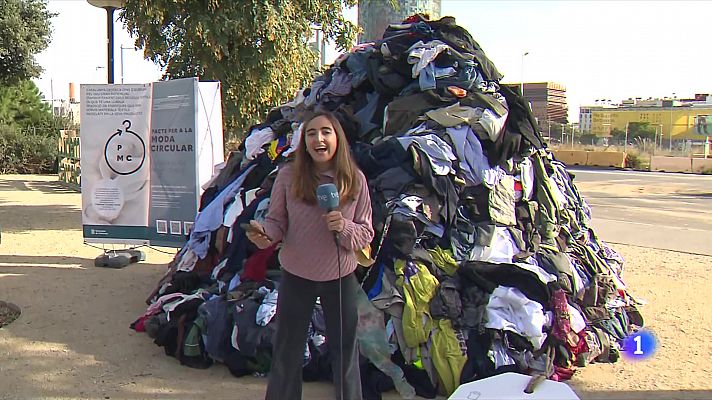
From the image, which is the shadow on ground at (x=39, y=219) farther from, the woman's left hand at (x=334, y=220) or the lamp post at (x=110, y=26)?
the woman's left hand at (x=334, y=220)

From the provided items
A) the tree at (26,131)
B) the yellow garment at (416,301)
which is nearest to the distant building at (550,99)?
the tree at (26,131)

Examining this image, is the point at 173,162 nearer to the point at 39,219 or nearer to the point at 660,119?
the point at 39,219

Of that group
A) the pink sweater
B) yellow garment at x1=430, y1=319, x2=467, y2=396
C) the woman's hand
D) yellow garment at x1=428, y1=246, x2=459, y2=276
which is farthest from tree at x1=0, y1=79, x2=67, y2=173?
the woman's hand

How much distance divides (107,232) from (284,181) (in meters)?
5.29

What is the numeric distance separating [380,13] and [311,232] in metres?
9.67

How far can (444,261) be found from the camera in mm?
5074

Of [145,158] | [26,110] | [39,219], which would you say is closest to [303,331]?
[145,158]

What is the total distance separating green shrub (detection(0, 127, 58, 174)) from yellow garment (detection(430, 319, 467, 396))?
85.2 feet

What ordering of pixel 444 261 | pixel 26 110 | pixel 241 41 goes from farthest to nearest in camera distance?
pixel 26 110
pixel 241 41
pixel 444 261

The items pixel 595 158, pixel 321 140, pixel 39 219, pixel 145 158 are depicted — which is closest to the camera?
pixel 321 140

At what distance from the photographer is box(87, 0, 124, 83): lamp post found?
390 inches

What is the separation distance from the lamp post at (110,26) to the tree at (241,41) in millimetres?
229

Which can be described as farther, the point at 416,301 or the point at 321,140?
the point at 416,301

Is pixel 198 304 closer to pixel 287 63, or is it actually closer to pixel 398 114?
pixel 398 114
